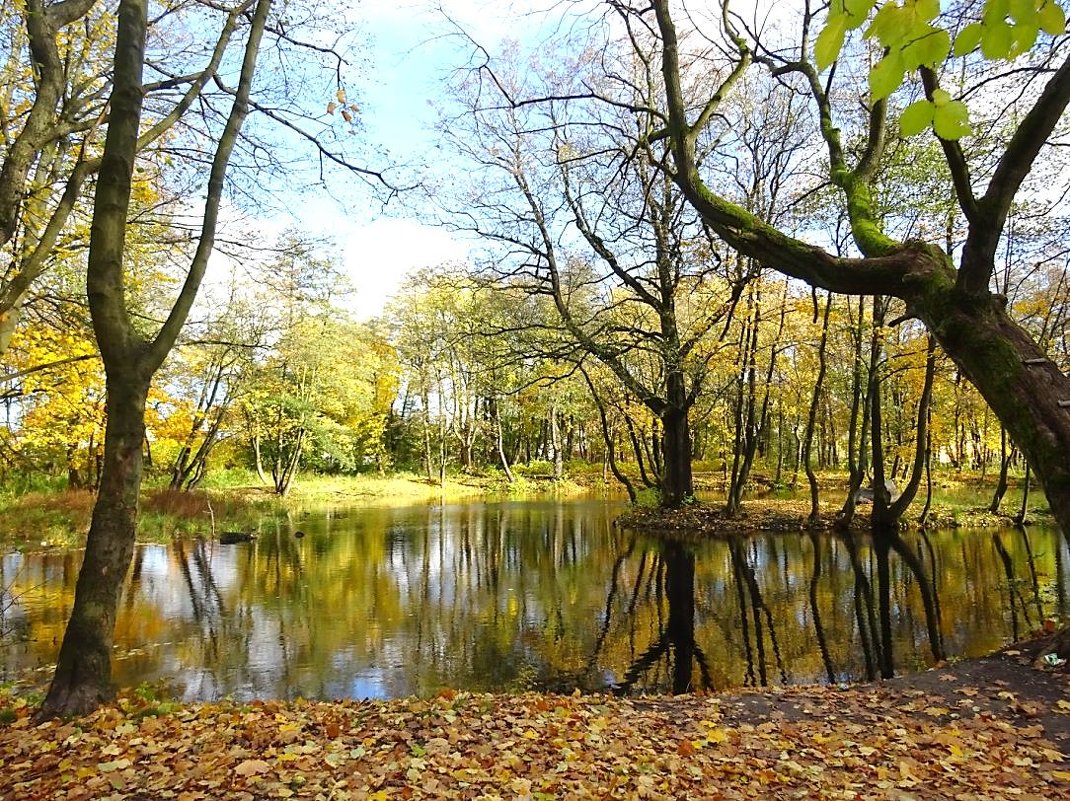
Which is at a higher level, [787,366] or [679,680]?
[787,366]

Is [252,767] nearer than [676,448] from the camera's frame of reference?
Yes

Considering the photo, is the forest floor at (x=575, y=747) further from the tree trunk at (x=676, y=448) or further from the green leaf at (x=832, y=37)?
the tree trunk at (x=676, y=448)

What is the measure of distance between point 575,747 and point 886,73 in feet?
13.3

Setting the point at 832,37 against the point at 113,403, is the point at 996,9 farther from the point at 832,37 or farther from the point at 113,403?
the point at 113,403

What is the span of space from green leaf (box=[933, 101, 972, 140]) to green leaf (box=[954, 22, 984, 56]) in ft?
0.38

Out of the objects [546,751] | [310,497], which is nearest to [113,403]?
[546,751]

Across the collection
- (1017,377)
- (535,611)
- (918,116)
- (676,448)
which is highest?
(918,116)

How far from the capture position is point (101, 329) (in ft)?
16.5

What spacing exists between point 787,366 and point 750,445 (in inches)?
216

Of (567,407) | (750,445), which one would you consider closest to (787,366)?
(750,445)

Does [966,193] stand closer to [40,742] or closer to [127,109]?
[127,109]

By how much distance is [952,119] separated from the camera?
1564 mm

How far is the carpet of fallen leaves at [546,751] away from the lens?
3.44 metres

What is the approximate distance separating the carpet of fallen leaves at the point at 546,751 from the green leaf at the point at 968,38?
11.1 feet
